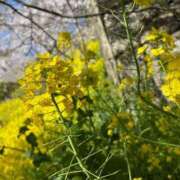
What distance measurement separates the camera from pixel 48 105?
2.39 m

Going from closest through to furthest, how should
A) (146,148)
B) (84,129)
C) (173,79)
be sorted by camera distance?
(173,79), (84,129), (146,148)

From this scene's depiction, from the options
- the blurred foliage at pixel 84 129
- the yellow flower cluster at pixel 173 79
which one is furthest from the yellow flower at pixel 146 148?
the yellow flower cluster at pixel 173 79

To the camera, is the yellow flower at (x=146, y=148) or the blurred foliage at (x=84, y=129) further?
the yellow flower at (x=146, y=148)

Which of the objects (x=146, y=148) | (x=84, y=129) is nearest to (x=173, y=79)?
(x=84, y=129)

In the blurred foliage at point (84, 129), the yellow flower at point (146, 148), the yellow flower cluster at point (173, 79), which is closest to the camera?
the yellow flower cluster at point (173, 79)

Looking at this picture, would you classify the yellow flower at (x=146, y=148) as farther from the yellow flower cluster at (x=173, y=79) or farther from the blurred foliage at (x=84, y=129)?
the yellow flower cluster at (x=173, y=79)

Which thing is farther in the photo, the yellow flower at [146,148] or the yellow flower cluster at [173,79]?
the yellow flower at [146,148]

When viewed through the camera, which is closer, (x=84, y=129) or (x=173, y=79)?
(x=173, y=79)

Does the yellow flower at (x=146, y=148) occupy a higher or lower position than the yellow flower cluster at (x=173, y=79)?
lower

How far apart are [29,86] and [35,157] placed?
1679mm

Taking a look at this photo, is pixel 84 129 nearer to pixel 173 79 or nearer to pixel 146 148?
pixel 146 148

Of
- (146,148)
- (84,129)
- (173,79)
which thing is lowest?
(146,148)

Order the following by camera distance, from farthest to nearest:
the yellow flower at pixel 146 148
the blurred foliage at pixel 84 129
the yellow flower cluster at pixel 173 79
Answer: the yellow flower at pixel 146 148, the blurred foliage at pixel 84 129, the yellow flower cluster at pixel 173 79

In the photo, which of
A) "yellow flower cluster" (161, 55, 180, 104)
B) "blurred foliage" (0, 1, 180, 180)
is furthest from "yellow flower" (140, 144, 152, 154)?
"yellow flower cluster" (161, 55, 180, 104)
